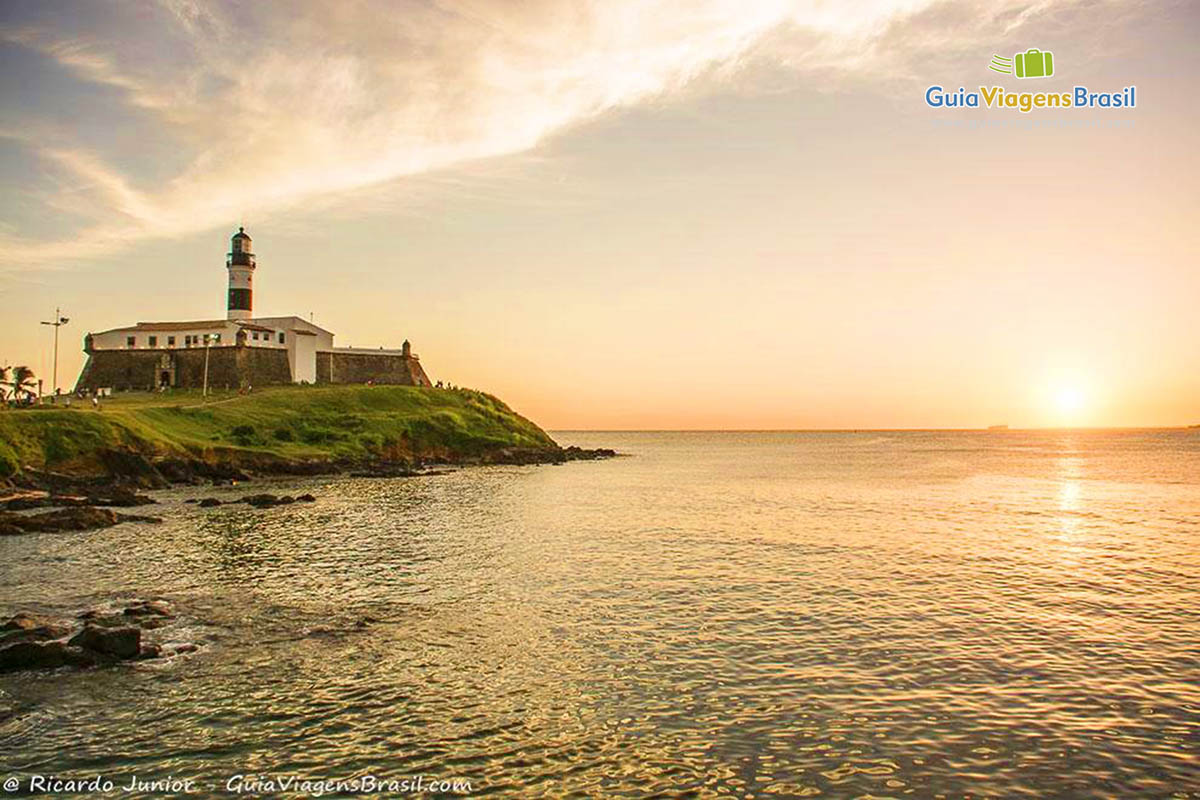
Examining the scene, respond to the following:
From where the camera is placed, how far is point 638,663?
715 inches

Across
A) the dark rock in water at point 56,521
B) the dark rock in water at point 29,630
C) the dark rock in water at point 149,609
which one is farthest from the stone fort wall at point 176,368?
the dark rock in water at point 29,630

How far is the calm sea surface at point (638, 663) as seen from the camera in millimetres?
12891

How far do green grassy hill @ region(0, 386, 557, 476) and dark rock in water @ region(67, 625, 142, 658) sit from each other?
144ft

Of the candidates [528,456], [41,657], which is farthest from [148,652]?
[528,456]

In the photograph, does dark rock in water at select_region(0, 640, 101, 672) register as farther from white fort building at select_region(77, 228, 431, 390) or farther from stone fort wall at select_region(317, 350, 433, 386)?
stone fort wall at select_region(317, 350, 433, 386)

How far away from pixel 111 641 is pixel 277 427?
76.0 metres

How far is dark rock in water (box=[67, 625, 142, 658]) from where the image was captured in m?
18.0

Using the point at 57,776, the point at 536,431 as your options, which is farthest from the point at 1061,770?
the point at 536,431

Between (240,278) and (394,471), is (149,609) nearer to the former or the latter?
(394,471)

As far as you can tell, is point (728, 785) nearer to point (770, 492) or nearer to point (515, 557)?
point (515, 557)

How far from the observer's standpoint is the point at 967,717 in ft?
48.5

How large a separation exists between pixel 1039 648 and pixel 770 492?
4716 centimetres

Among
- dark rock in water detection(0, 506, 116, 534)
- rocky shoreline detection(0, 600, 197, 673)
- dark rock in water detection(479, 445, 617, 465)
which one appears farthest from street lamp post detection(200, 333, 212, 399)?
rocky shoreline detection(0, 600, 197, 673)

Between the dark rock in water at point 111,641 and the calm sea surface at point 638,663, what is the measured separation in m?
0.82
